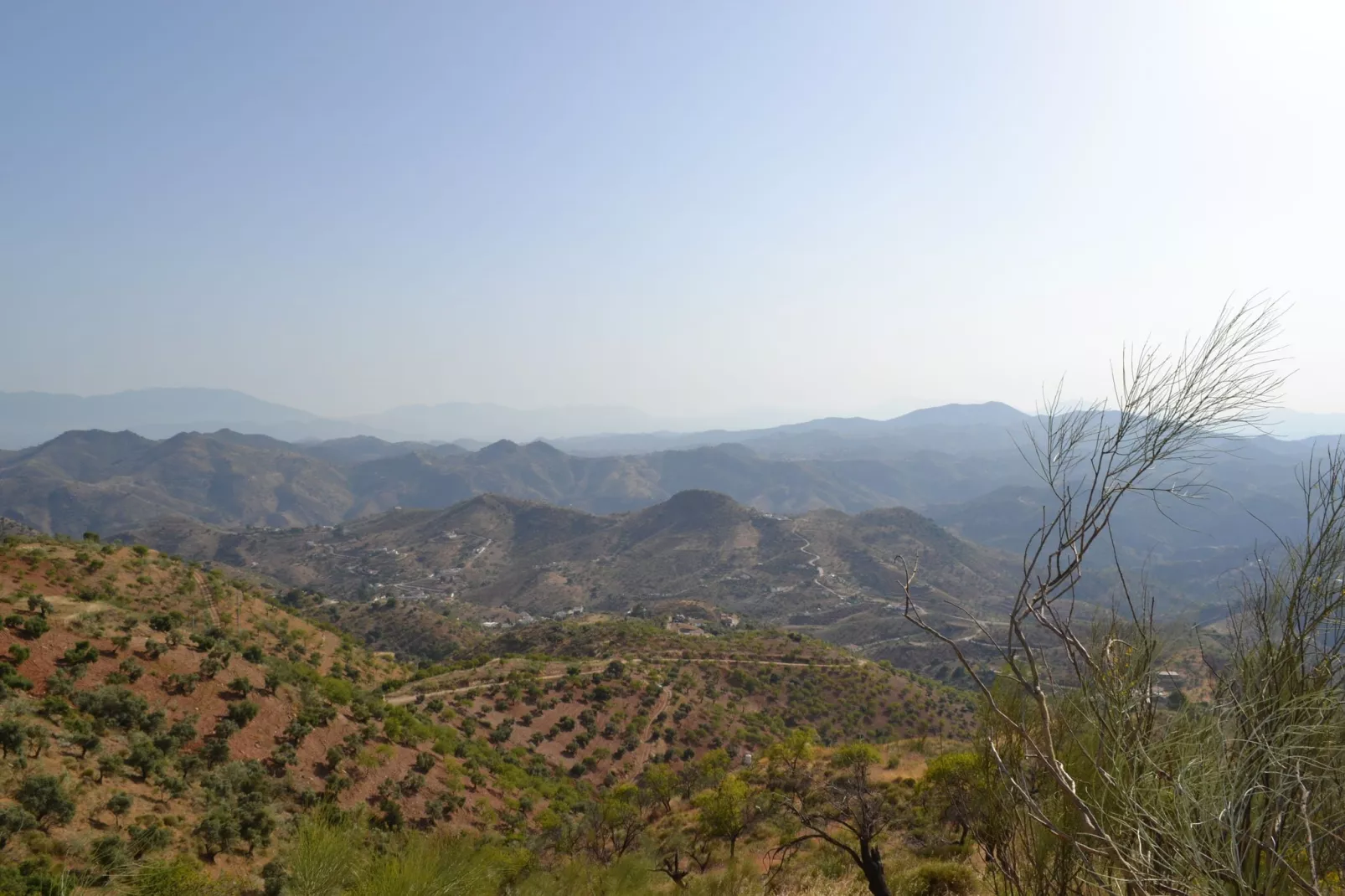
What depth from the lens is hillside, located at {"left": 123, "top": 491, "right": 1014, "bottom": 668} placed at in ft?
372

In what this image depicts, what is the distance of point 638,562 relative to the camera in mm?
151875

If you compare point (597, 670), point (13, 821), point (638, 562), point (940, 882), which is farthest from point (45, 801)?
point (638, 562)

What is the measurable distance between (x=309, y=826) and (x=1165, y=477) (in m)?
10.7

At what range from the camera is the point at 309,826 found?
7.55 metres

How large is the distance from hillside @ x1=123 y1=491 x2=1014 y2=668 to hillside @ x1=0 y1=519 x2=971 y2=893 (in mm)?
45745

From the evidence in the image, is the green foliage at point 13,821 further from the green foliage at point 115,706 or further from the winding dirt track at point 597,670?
the winding dirt track at point 597,670

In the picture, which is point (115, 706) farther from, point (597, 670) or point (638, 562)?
point (638, 562)

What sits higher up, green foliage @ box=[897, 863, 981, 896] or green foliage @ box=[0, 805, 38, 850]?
green foliage @ box=[0, 805, 38, 850]

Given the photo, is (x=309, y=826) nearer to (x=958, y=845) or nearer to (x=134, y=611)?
(x=958, y=845)

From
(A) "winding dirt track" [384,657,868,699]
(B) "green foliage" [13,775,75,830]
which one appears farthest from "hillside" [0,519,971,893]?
(A) "winding dirt track" [384,657,868,699]

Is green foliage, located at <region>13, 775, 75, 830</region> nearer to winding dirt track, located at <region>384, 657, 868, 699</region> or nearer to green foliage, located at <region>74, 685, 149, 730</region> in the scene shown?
green foliage, located at <region>74, 685, 149, 730</region>

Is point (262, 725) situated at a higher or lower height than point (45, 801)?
lower

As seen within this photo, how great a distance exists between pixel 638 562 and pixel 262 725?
5313 inches

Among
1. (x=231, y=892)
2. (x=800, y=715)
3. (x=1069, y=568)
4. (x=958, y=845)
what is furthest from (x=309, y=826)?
(x=800, y=715)
